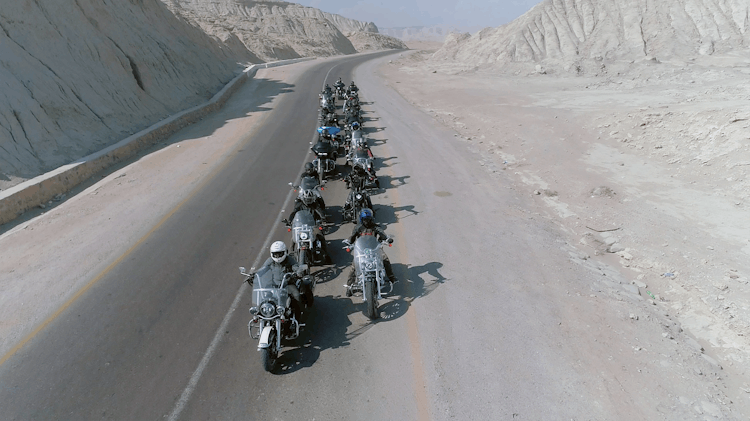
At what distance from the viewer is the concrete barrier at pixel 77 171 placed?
13.4 m

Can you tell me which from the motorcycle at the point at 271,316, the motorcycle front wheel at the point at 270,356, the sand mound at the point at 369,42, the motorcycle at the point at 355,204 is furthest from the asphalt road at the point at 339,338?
the sand mound at the point at 369,42

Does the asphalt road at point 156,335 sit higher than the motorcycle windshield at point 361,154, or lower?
lower

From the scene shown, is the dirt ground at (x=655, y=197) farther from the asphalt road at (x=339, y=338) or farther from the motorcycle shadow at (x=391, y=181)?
the motorcycle shadow at (x=391, y=181)

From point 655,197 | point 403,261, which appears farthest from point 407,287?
point 655,197

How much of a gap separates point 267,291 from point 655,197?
1244 cm

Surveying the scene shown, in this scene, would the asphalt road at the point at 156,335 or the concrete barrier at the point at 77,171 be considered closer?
the asphalt road at the point at 156,335

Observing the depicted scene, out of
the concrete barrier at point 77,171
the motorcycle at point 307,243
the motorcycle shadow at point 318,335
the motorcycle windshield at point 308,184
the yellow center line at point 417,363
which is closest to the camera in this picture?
the yellow center line at point 417,363

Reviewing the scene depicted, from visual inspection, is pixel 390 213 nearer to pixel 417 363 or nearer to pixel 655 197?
pixel 417 363

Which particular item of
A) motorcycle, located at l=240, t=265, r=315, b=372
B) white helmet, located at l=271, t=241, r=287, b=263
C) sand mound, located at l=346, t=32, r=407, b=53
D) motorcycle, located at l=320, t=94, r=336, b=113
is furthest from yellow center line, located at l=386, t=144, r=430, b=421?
sand mound, located at l=346, t=32, r=407, b=53

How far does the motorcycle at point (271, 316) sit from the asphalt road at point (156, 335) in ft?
1.27

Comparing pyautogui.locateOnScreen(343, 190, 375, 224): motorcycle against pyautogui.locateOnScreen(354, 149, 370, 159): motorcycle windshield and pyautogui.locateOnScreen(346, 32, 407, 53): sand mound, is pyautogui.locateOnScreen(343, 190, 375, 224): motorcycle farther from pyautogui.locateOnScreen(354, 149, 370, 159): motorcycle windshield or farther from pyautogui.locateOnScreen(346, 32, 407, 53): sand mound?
pyautogui.locateOnScreen(346, 32, 407, 53): sand mound

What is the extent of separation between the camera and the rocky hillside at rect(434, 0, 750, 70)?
40250mm

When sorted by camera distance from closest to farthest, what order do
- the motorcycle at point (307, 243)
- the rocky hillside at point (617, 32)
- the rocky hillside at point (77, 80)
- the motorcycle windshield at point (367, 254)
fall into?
the motorcycle windshield at point (367, 254), the motorcycle at point (307, 243), the rocky hillside at point (77, 80), the rocky hillside at point (617, 32)

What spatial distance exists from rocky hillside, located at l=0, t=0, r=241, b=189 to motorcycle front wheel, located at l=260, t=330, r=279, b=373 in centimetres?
1376
